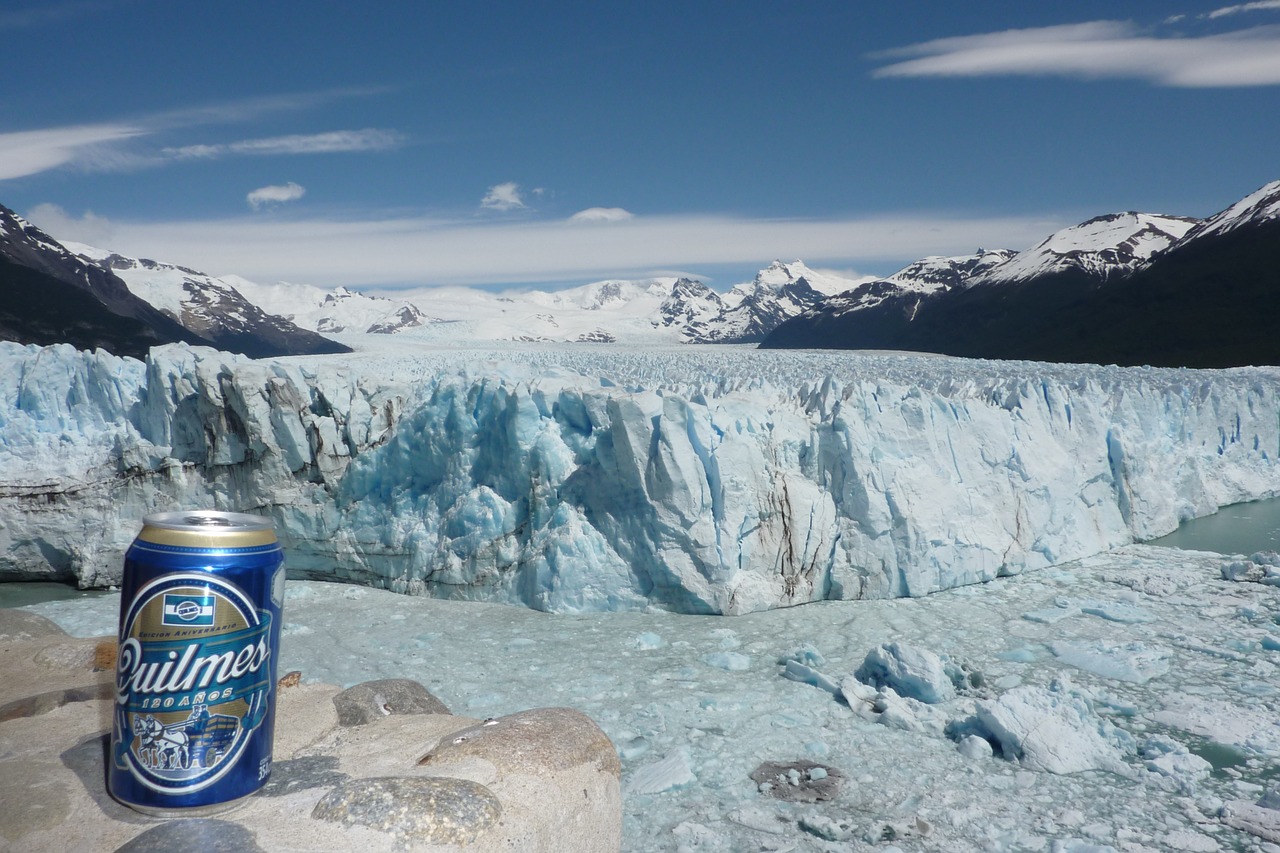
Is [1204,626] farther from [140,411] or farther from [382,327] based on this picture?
[382,327]

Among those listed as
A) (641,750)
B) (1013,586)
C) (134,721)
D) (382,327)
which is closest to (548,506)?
(641,750)

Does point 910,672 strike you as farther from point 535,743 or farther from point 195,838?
point 195,838

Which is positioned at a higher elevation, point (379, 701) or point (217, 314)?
point (217, 314)

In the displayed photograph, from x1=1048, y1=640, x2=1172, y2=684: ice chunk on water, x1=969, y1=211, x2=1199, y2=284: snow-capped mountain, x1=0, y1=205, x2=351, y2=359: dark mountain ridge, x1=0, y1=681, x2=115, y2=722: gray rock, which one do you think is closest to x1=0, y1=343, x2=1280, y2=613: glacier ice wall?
A: x1=1048, y1=640, x2=1172, y2=684: ice chunk on water

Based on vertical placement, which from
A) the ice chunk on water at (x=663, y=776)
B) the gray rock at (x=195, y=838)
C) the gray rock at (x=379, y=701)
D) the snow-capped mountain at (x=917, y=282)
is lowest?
the ice chunk on water at (x=663, y=776)

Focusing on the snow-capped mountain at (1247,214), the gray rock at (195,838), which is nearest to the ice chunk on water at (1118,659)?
the gray rock at (195,838)

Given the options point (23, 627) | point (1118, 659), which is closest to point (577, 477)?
point (23, 627)

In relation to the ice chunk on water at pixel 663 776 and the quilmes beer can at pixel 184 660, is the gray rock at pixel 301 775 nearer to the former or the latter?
the quilmes beer can at pixel 184 660
